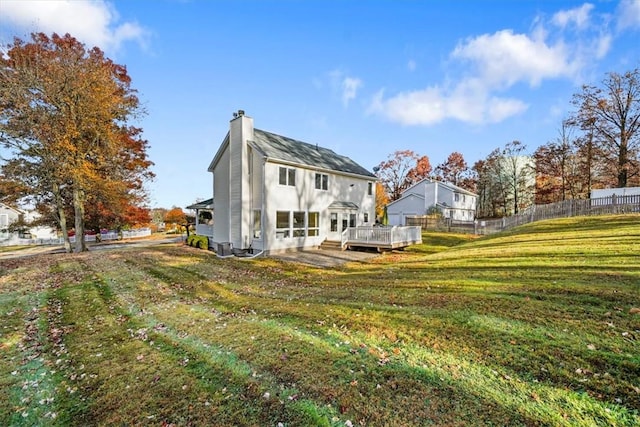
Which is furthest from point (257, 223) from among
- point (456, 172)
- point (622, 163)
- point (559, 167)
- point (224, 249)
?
point (456, 172)

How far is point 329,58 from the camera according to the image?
17844 millimetres

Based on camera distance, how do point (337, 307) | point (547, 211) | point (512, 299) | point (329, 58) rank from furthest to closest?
point (547, 211), point (329, 58), point (337, 307), point (512, 299)

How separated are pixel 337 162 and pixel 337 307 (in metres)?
16.6

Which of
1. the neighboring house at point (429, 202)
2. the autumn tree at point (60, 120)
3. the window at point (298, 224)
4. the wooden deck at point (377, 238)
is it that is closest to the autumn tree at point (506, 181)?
the neighboring house at point (429, 202)

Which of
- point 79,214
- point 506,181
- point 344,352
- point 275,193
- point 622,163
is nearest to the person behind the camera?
point 344,352

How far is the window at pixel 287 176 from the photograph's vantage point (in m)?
17.1

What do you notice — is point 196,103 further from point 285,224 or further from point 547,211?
point 547,211

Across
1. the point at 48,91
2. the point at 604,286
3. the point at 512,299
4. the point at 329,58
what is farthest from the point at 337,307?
the point at 48,91

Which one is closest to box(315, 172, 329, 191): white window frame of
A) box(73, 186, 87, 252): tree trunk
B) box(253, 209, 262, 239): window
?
box(253, 209, 262, 239): window

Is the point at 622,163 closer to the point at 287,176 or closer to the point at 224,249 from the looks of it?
the point at 287,176

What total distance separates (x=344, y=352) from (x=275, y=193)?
1316cm

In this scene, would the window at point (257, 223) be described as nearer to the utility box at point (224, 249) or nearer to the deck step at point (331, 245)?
the utility box at point (224, 249)

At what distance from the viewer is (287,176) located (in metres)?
17.4

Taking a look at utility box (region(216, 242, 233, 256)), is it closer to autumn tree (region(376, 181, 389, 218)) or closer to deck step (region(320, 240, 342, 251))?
deck step (region(320, 240, 342, 251))
